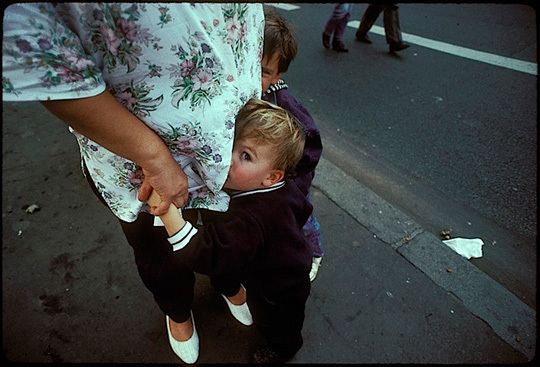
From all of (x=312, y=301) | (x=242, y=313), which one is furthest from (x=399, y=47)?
(x=242, y=313)

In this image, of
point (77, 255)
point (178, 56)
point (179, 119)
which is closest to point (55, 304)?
point (77, 255)

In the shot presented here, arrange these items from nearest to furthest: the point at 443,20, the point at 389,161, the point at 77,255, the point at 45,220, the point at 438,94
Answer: the point at 77,255 < the point at 45,220 < the point at 389,161 < the point at 438,94 < the point at 443,20

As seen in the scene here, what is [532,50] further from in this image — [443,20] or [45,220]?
[45,220]

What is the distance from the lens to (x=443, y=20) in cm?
635

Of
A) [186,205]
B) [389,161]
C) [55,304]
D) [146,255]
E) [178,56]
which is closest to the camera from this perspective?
[178,56]

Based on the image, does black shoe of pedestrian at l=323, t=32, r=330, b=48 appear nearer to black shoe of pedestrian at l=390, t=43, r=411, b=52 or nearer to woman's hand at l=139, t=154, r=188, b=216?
black shoe of pedestrian at l=390, t=43, r=411, b=52

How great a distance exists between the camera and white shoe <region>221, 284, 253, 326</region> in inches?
71.0

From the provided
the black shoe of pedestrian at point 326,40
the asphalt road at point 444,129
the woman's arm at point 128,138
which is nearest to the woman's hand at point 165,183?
the woman's arm at point 128,138

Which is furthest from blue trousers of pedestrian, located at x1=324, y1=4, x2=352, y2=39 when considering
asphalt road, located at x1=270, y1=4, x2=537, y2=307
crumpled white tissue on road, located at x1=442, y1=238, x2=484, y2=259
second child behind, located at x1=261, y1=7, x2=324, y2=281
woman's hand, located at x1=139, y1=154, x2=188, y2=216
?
woman's hand, located at x1=139, y1=154, x2=188, y2=216

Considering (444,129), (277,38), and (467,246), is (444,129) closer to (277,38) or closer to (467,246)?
(467,246)

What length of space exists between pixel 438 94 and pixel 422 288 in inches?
113

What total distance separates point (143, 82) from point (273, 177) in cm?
54

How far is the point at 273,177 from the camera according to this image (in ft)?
3.98

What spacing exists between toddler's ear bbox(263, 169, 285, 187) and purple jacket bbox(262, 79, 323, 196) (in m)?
0.15
